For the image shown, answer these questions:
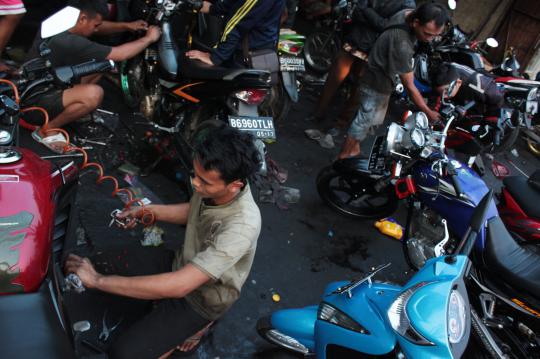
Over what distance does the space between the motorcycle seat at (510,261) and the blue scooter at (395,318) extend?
32.9 inches

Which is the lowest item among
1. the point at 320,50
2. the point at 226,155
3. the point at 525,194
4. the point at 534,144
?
the point at 534,144

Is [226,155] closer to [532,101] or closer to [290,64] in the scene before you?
[290,64]

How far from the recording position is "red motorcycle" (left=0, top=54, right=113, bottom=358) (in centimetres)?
138

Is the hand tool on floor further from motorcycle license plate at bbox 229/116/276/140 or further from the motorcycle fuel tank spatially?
the motorcycle fuel tank

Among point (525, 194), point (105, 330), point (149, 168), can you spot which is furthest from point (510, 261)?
point (149, 168)

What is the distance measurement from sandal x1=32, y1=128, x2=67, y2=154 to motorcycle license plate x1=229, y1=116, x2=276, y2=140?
1379mm

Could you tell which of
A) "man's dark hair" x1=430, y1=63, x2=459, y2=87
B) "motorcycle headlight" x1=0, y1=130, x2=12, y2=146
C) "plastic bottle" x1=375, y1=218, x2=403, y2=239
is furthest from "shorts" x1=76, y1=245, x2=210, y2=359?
"man's dark hair" x1=430, y1=63, x2=459, y2=87

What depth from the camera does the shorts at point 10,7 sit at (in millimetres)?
3507

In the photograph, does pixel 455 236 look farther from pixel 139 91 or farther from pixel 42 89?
pixel 139 91

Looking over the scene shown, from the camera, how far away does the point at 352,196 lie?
427cm

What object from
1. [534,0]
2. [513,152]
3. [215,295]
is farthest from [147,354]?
[534,0]

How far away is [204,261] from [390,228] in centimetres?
287

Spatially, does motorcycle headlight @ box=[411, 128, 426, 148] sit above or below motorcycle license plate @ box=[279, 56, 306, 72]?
above

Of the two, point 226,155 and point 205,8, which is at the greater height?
point 226,155
